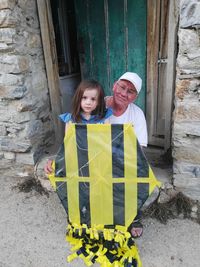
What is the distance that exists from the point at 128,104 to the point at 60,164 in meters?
0.64

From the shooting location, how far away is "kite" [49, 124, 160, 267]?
5.16 ft

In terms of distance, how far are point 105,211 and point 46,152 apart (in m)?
1.14

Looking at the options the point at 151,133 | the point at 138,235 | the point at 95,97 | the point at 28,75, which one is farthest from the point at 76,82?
the point at 138,235

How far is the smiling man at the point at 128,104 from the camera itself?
1819mm

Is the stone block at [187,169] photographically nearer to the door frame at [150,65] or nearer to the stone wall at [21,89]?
the door frame at [150,65]

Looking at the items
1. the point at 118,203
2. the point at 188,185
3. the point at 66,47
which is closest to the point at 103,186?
the point at 118,203

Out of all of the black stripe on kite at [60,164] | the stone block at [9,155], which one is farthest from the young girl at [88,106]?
the stone block at [9,155]

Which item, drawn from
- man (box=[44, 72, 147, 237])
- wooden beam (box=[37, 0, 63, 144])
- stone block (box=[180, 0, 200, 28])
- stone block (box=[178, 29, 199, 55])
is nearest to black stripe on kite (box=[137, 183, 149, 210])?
man (box=[44, 72, 147, 237])

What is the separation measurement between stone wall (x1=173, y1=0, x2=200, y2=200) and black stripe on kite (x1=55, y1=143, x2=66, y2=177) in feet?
2.62

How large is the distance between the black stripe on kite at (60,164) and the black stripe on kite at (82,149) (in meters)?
0.10

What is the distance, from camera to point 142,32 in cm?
236

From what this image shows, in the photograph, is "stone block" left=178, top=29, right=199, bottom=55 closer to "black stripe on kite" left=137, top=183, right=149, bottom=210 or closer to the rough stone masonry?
the rough stone masonry

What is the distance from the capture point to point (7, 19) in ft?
6.69

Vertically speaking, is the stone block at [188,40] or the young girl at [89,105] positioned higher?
the stone block at [188,40]
